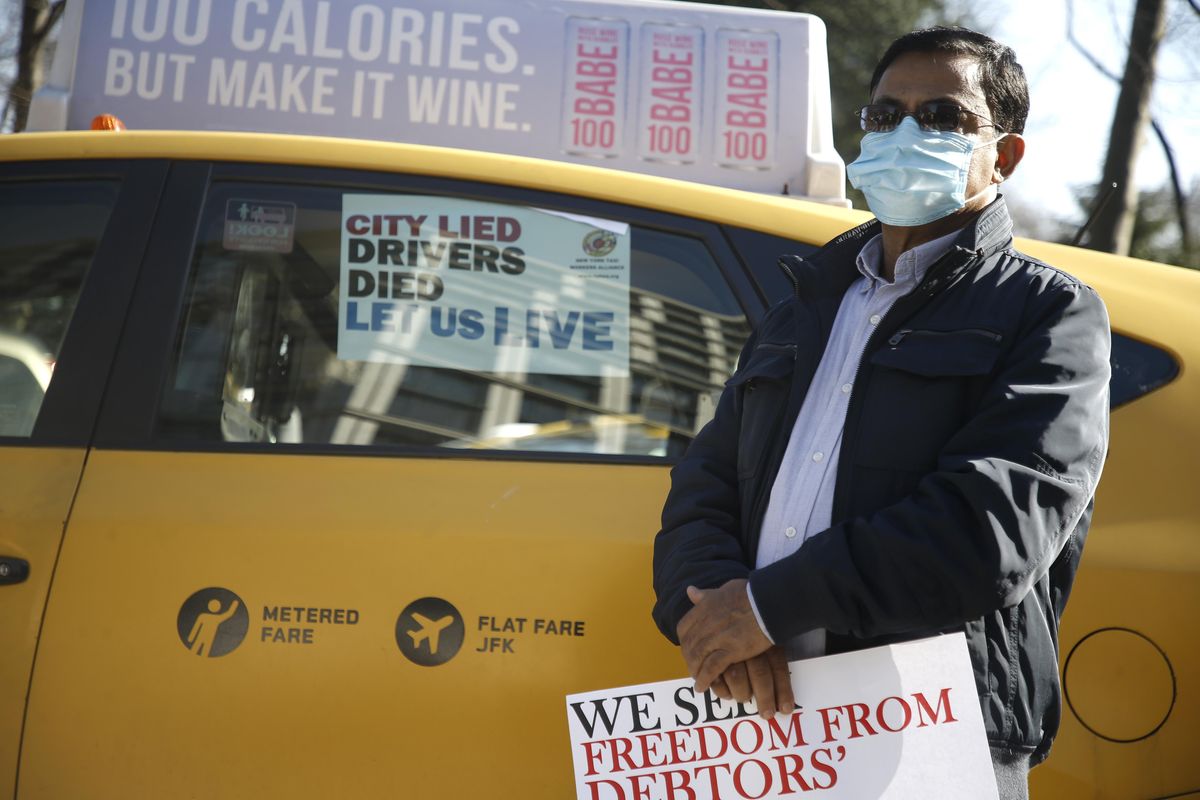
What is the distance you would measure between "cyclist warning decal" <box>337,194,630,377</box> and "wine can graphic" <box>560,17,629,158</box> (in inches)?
22.3

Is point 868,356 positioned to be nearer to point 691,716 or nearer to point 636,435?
point 691,716

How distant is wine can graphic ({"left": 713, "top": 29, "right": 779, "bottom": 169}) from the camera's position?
9.16 ft

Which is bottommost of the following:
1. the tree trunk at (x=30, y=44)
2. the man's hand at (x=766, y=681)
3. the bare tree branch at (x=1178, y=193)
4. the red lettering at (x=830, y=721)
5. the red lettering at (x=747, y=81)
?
the red lettering at (x=830, y=721)

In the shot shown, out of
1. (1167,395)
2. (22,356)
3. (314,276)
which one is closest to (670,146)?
(314,276)

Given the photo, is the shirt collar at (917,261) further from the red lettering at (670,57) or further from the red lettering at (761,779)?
the red lettering at (670,57)

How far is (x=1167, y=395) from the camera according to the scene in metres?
2.01

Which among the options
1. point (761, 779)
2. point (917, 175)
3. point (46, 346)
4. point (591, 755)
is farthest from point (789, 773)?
point (46, 346)

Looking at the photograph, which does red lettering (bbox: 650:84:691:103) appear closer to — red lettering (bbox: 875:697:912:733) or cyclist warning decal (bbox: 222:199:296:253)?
cyclist warning decal (bbox: 222:199:296:253)

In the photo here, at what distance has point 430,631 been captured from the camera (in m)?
1.96

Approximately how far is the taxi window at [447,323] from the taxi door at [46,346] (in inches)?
5.7

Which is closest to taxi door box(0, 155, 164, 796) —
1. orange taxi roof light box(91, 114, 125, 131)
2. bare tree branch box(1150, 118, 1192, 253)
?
orange taxi roof light box(91, 114, 125, 131)

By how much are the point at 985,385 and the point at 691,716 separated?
54 centimetres

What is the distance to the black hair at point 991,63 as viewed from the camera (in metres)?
1.61

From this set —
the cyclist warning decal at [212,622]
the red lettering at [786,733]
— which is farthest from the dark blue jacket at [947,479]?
the cyclist warning decal at [212,622]
